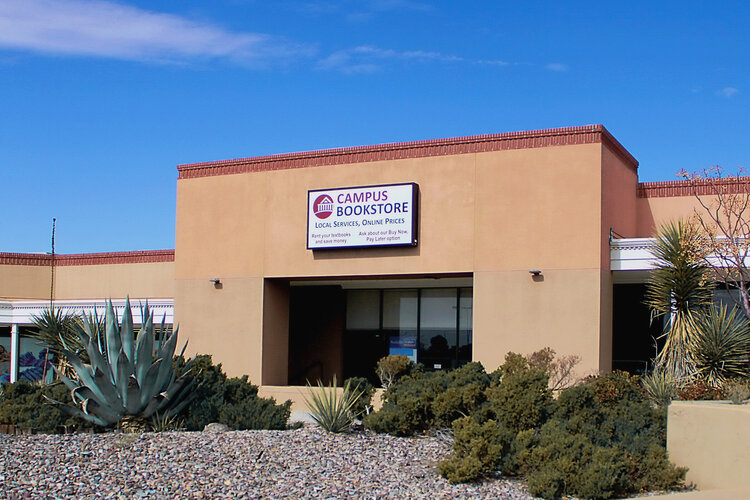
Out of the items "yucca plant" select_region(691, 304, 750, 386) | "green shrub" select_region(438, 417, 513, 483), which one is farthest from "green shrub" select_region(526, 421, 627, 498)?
"yucca plant" select_region(691, 304, 750, 386)

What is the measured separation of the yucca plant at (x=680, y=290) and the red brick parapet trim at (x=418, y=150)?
3.52 metres

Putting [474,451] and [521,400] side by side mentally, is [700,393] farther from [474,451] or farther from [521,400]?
[474,451]

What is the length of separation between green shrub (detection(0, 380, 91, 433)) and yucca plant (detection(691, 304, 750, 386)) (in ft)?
39.1

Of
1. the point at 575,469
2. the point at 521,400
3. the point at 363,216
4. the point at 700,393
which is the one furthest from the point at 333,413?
the point at 363,216

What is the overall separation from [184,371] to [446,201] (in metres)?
9.23

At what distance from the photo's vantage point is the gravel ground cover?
1061cm

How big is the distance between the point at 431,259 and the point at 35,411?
36.5 feet

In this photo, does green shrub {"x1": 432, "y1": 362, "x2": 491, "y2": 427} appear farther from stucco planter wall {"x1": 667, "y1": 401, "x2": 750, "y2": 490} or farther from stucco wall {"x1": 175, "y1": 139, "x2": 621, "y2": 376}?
stucco wall {"x1": 175, "y1": 139, "x2": 621, "y2": 376}

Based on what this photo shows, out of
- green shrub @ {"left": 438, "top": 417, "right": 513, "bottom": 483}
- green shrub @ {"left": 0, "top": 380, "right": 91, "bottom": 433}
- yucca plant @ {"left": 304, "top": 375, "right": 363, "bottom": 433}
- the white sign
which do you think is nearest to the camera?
green shrub @ {"left": 438, "top": 417, "right": 513, "bottom": 483}

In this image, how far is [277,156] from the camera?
25328 mm

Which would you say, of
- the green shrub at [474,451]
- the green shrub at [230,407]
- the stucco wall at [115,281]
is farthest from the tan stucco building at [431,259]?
the green shrub at [474,451]

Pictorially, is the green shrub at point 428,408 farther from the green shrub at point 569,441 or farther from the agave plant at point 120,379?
the agave plant at point 120,379

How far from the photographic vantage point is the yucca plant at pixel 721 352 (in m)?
17.1

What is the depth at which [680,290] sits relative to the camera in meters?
18.8
